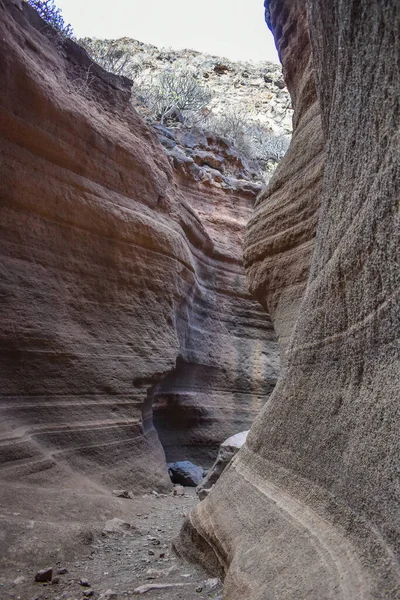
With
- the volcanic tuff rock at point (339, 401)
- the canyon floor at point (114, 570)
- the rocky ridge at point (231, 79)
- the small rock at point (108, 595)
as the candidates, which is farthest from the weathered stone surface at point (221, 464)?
the rocky ridge at point (231, 79)

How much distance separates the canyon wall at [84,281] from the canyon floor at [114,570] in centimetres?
99

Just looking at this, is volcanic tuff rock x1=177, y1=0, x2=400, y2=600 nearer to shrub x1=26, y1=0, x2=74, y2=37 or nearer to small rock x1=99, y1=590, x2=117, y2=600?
small rock x1=99, y1=590, x2=117, y2=600

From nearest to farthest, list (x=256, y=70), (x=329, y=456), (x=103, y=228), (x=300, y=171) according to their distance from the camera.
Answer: (x=329, y=456), (x=300, y=171), (x=103, y=228), (x=256, y=70)

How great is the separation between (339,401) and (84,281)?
4.34 metres

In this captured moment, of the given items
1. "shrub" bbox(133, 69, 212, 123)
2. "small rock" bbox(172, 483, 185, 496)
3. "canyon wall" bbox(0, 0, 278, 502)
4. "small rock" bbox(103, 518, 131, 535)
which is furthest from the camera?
"shrub" bbox(133, 69, 212, 123)

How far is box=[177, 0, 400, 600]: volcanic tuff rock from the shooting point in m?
1.80

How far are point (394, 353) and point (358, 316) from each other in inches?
15.9

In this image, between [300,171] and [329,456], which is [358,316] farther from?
[300,171]

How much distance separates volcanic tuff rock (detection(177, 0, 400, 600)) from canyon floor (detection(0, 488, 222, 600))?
0.18 m

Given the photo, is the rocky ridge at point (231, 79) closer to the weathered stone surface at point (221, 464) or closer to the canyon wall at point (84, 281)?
the canyon wall at point (84, 281)

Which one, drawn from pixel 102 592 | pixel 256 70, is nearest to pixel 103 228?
pixel 102 592

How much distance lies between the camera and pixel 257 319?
33.4 feet

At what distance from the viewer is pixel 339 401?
2.31 m

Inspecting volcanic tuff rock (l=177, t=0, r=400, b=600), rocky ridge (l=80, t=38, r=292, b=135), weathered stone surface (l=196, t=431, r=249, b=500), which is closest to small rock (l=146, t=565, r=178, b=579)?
volcanic tuff rock (l=177, t=0, r=400, b=600)
